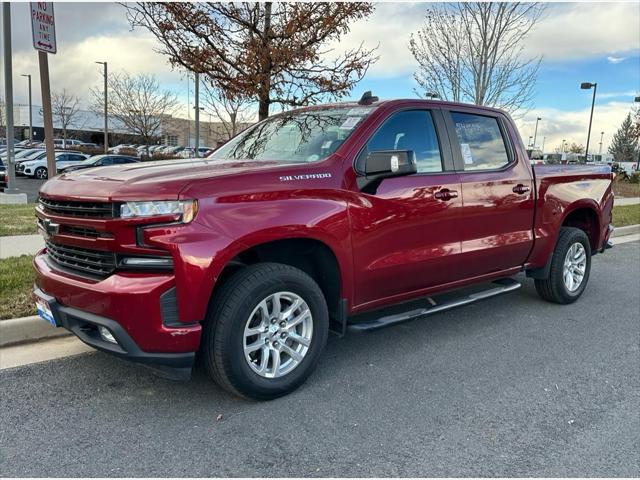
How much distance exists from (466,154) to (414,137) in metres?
0.60

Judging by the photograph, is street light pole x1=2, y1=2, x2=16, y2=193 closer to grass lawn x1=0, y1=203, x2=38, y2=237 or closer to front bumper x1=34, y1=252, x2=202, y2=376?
grass lawn x1=0, y1=203, x2=38, y2=237

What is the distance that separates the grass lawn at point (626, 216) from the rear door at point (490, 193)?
26.1 feet

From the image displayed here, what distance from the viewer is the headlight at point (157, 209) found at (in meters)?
2.88

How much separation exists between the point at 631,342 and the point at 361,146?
3.04 m

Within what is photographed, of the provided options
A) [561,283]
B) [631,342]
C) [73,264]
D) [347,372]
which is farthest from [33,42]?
[631,342]

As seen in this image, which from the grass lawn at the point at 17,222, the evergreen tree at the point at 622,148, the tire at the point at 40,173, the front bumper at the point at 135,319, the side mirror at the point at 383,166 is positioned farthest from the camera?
the evergreen tree at the point at 622,148

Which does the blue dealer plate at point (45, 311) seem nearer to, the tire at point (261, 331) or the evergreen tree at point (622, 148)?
the tire at point (261, 331)

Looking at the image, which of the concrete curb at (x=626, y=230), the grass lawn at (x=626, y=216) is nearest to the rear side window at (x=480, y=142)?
the concrete curb at (x=626, y=230)

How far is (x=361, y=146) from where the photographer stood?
3775 mm

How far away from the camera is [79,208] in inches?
122

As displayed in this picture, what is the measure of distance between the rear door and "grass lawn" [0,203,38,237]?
6.58 meters

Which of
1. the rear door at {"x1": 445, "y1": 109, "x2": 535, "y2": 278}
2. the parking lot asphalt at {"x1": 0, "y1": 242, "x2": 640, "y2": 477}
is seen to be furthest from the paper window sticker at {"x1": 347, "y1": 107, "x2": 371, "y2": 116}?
the parking lot asphalt at {"x1": 0, "y1": 242, "x2": 640, "y2": 477}

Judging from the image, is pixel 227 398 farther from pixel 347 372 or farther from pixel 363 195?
pixel 363 195

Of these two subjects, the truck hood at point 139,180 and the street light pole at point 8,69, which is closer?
the truck hood at point 139,180
